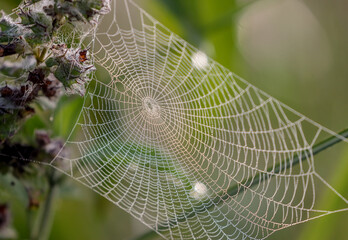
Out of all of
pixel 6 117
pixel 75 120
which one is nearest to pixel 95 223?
pixel 75 120

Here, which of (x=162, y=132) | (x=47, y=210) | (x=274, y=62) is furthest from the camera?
(x=274, y=62)

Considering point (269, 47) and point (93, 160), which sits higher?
point (269, 47)

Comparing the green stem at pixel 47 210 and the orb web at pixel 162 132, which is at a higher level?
the orb web at pixel 162 132

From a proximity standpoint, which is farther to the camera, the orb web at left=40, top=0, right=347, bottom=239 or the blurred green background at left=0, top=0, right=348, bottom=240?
the blurred green background at left=0, top=0, right=348, bottom=240

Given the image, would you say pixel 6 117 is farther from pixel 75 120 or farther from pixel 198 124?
pixel 198 124

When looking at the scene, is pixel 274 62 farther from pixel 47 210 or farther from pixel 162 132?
pixel 47 210

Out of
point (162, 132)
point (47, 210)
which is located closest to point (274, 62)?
point (162, 132)

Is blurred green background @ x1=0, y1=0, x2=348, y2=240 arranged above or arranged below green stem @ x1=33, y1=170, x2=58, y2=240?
above

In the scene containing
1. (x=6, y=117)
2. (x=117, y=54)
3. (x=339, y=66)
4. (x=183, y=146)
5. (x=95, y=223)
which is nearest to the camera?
(x=6, y=117)
